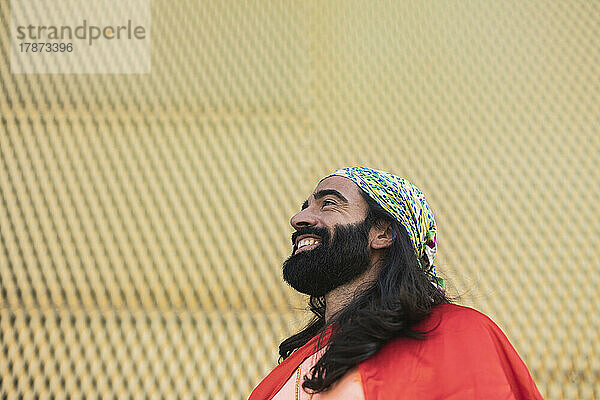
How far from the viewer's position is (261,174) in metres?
3.11

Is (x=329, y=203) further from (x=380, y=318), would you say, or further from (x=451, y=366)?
(x=451, y=366)

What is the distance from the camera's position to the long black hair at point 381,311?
4.20 ft

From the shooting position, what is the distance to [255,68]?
3.28 metres

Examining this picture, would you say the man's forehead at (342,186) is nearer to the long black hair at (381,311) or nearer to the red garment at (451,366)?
the long black hair at (381,311)

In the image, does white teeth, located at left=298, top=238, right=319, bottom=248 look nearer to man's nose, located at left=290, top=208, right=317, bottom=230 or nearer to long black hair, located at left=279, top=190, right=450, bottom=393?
man's nose, located at left=290, top=208, right=317, bottom=230

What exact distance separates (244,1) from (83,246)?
4.86 feet

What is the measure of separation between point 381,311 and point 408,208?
0.37m

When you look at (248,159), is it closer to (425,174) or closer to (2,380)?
(425,174)

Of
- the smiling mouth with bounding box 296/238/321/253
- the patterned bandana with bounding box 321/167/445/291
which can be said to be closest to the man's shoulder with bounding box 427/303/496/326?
the patterned bandana with bounding box 321/167/445/291

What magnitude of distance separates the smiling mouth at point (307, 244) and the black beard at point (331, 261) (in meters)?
0.01

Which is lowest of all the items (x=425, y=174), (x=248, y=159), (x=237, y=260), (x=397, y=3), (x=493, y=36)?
(x=237, y=260)

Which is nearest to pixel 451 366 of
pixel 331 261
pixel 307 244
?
pixel 331 261

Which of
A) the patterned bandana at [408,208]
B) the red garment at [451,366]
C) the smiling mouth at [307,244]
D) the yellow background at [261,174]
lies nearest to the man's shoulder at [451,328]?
the red garment at [451,366]

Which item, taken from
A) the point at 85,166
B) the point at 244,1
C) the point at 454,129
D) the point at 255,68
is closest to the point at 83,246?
the point at 85,166
